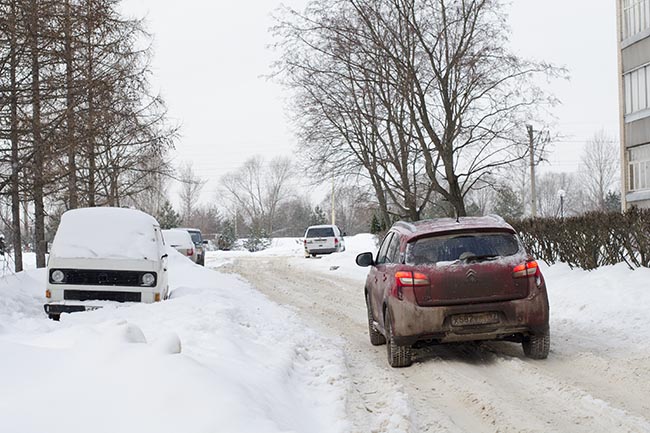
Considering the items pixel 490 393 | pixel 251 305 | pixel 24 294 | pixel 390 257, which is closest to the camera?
pixel 490 393

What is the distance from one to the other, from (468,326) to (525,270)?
3.07ft

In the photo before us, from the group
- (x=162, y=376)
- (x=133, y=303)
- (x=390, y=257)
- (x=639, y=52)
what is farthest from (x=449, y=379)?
(x=639, y=52)

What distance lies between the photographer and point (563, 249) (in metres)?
15.7

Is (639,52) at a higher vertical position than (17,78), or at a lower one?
higher

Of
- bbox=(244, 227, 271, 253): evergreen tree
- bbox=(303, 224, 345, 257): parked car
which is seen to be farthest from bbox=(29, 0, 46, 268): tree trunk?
bbox=(244, 227, 271, 253): evergreen tree

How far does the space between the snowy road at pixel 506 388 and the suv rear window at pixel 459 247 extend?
122 cm

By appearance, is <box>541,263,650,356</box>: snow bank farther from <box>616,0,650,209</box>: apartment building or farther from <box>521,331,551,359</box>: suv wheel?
<box>616,0,650,209</box>: apartment building

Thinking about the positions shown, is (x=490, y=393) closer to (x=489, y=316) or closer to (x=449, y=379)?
(x=449, y=379)

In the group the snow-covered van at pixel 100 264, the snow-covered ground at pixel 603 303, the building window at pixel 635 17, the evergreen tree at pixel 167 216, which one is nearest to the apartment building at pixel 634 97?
the building window at pixel 635 17

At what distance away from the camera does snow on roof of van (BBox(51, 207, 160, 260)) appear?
11.9 meters

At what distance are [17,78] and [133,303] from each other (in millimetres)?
6340

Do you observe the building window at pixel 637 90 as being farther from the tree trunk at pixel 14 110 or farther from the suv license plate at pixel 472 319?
the suv license plate at pixel 472 319

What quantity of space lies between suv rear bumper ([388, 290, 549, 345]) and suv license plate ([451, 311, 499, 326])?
0.08 feet

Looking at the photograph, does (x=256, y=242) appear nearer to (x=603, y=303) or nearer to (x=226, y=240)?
(x=226, y=240)
